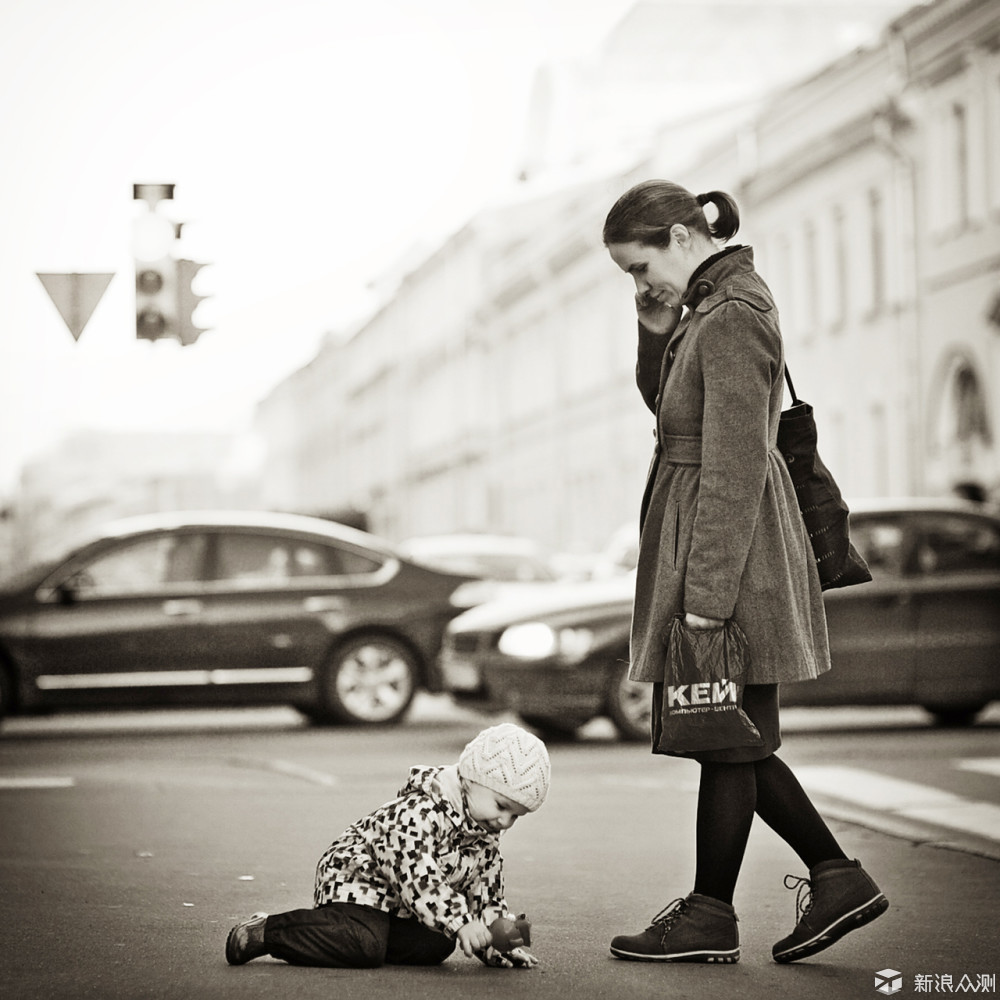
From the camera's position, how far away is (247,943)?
553 cm

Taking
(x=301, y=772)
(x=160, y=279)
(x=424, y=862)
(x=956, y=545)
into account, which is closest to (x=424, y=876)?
(x=424, y=862)

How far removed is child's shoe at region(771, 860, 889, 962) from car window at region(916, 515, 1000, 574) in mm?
9159

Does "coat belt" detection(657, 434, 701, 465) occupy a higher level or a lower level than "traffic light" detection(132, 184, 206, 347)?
lower

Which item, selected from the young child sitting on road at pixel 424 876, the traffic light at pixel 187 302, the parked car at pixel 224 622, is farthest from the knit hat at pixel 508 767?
the parked car at pixel 224 622

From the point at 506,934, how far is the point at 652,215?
5.99ft

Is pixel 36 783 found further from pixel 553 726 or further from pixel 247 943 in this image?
pixel 247 943

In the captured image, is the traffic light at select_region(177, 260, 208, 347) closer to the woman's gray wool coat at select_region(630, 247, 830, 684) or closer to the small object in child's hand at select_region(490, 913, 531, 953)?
the woman's gray wool coat at select_region(630, 247, 830, 684)

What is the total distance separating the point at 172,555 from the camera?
1625 cm

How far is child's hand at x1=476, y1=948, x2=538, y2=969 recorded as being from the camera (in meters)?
5.40

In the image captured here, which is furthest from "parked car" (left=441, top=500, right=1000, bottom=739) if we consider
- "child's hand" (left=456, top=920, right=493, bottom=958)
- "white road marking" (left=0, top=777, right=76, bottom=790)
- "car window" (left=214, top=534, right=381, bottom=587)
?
"child's hand" (left=456, top=920, right=493, bottom=958)

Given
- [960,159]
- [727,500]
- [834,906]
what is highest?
[960,159]

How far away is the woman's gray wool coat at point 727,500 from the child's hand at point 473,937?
767 mm

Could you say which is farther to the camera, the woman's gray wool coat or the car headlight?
the car headlight

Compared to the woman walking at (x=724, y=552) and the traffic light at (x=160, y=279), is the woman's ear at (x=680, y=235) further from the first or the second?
the traffic light at (x=160, y=279)
